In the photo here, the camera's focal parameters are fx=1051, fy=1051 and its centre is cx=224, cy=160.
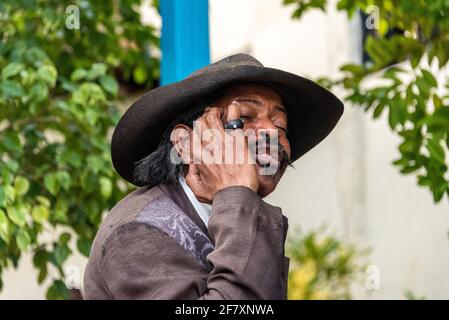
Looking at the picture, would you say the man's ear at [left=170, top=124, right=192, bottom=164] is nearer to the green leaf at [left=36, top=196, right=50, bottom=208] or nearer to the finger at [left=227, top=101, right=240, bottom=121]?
the finger at [left=227, top=101, right=240, bottom=121]

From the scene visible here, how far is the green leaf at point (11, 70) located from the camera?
3.98 meters

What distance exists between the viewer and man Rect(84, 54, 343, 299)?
2102 millimetres

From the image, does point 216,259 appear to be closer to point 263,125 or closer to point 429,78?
point 263,125

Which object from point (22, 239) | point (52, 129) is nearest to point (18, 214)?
point (22, 239)

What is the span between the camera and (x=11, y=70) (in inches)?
157

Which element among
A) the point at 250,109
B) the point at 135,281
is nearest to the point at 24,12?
the point at 250,109

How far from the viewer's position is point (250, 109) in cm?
240

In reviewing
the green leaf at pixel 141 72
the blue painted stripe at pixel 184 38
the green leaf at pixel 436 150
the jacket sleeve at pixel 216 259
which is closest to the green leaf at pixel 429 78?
the green leaf at pixel 436 150

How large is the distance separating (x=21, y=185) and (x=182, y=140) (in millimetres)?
1675

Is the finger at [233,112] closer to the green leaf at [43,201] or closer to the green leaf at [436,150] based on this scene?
the green leaf at [436,150]

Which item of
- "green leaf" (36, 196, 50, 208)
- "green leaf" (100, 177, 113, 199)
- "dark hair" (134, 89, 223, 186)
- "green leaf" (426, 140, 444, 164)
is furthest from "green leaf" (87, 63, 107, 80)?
"dark hair" (134, 89, 223, 186)

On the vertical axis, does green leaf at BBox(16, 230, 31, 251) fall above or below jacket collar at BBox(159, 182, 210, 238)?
above

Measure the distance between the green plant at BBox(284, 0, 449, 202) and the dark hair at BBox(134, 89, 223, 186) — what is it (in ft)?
4.04
